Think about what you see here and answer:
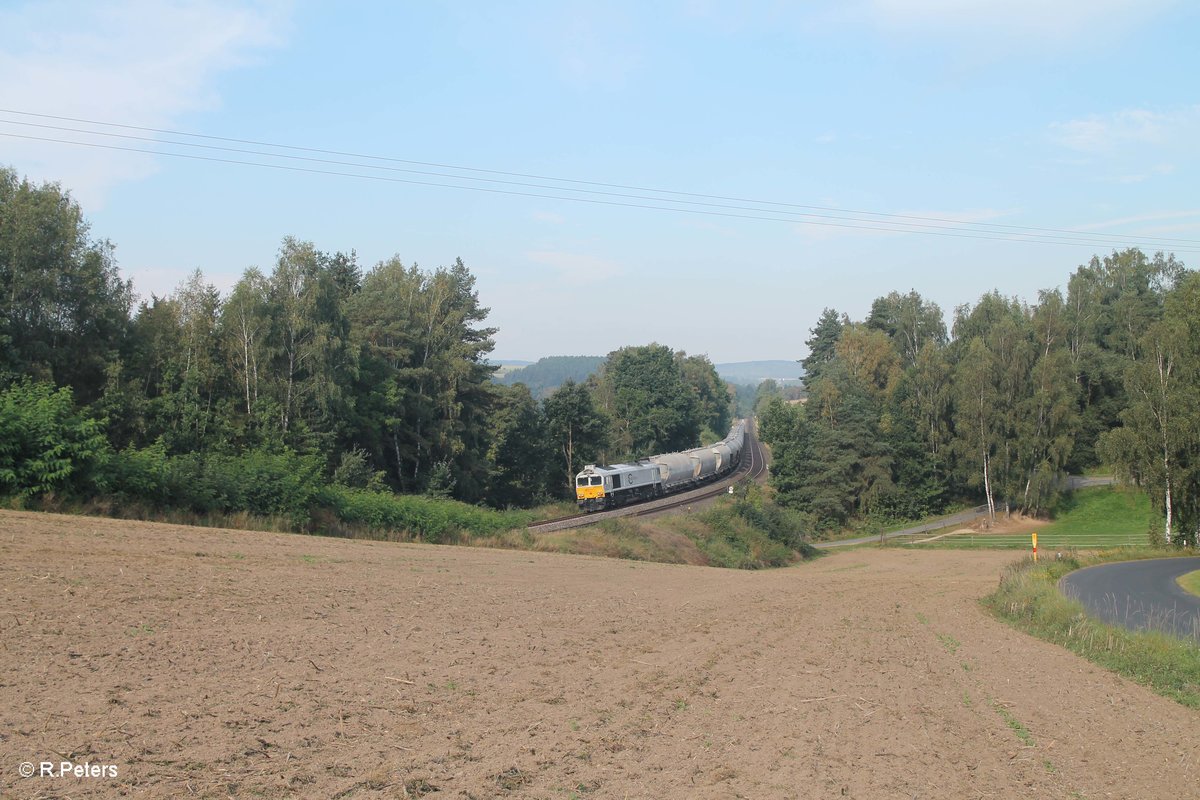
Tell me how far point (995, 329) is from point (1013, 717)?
61.5 m

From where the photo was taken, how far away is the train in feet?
180

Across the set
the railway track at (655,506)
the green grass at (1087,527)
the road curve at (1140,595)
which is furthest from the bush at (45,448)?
the green grass at (1087,527)

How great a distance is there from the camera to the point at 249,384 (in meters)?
44.1

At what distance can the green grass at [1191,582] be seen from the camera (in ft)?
92.3

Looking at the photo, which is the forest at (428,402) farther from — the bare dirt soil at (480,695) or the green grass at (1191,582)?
the green grass at (1191,582)

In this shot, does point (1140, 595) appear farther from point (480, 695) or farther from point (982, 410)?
point (982, 410)

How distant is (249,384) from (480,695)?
38565 mm

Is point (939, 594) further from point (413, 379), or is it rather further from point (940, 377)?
point (940, 377)

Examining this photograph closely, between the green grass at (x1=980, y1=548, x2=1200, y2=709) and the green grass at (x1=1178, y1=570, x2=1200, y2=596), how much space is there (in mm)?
4145

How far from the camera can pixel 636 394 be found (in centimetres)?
10750

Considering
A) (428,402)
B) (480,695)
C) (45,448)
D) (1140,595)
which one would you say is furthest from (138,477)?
(428,402)

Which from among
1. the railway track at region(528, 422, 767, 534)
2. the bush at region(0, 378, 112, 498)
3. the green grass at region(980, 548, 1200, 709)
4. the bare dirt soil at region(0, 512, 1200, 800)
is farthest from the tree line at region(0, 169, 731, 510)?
the green grass at region(980, 548, 1200, 709)

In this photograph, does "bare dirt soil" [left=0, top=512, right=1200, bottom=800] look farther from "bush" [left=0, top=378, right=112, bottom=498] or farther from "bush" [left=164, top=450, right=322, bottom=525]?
"bush" [left=164, top=450, right=322, bottom=525]

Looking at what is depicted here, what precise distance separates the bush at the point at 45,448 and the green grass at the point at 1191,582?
1309 inches
